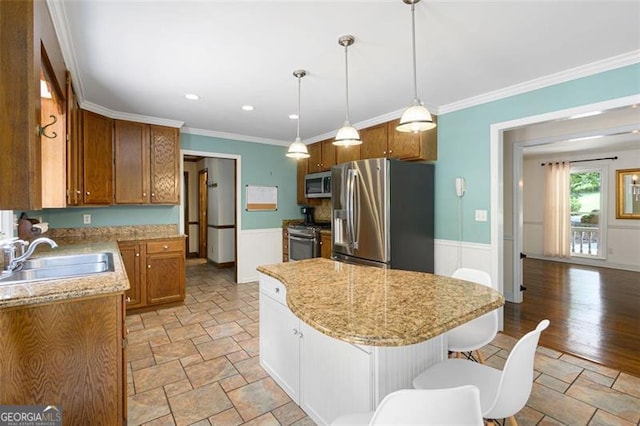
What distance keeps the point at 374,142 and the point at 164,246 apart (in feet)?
9.68

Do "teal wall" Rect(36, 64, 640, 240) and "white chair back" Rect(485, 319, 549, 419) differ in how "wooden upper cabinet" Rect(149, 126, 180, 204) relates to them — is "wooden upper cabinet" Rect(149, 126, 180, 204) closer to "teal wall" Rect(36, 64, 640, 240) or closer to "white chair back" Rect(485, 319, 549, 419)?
"teal wall" Rect(36, 64, 640, 240)

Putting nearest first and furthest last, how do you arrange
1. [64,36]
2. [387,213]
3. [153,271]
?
[64,36], [387,213], [153,271]

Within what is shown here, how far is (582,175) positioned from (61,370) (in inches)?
353

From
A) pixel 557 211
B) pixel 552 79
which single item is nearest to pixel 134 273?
pixel 552 79

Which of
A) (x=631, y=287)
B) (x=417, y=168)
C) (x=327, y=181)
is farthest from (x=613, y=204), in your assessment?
(x=327, y=181)

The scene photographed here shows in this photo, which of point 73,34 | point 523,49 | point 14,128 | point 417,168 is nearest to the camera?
point 14,128

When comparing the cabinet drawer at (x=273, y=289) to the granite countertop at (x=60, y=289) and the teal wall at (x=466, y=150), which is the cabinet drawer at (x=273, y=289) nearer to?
the granite countertop at (x=60, y=289)

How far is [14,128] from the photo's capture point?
112 cm

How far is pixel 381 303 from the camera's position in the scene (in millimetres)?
1396

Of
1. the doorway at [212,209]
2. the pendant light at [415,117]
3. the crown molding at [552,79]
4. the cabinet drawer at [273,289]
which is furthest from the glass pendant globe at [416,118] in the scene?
the doorway at [212,209]

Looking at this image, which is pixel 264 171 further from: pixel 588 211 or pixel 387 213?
pixel 588 211

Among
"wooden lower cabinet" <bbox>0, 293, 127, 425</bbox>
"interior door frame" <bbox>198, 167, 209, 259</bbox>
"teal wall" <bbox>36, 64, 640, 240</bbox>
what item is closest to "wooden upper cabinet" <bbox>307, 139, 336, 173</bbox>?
"teal wall" <bbox>36, 64, 640, 240</bbox>

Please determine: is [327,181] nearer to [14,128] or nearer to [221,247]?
[221,247]

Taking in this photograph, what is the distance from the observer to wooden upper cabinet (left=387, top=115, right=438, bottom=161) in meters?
3.48
